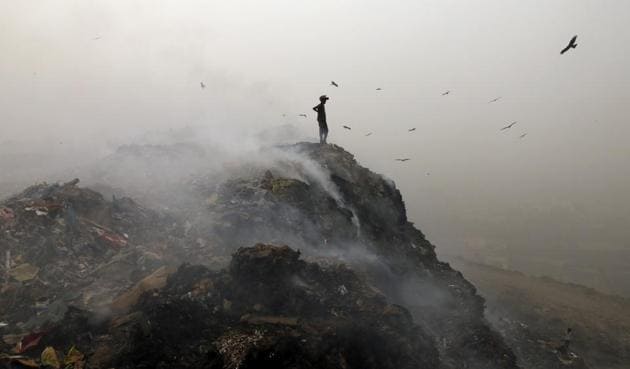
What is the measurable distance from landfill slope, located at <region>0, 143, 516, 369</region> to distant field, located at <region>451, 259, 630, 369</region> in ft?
11.3

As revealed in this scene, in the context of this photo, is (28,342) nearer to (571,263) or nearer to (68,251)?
(68,251)

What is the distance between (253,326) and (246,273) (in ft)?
5.04

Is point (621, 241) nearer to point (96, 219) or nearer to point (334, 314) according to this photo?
point (334, 314)

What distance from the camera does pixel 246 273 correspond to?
760 cm

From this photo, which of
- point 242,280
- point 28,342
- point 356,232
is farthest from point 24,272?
point 356,232

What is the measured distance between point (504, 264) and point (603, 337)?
31.8 ft

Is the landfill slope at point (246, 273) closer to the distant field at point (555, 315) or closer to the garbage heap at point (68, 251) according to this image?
the garbage heap at point (68, 251)

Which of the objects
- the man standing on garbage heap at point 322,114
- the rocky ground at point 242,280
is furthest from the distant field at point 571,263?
the man standing on garbage heap at point 322,114

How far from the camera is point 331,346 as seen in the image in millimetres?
6473

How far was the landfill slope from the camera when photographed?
20.9 feet

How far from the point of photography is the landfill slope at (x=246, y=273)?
6371 mm

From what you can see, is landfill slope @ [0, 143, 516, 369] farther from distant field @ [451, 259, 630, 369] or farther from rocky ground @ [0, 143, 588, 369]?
distant field @ [451, 259, 630, 369]

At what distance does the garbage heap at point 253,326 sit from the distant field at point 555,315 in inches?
258

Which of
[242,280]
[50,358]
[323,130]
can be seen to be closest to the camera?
[50,358]
